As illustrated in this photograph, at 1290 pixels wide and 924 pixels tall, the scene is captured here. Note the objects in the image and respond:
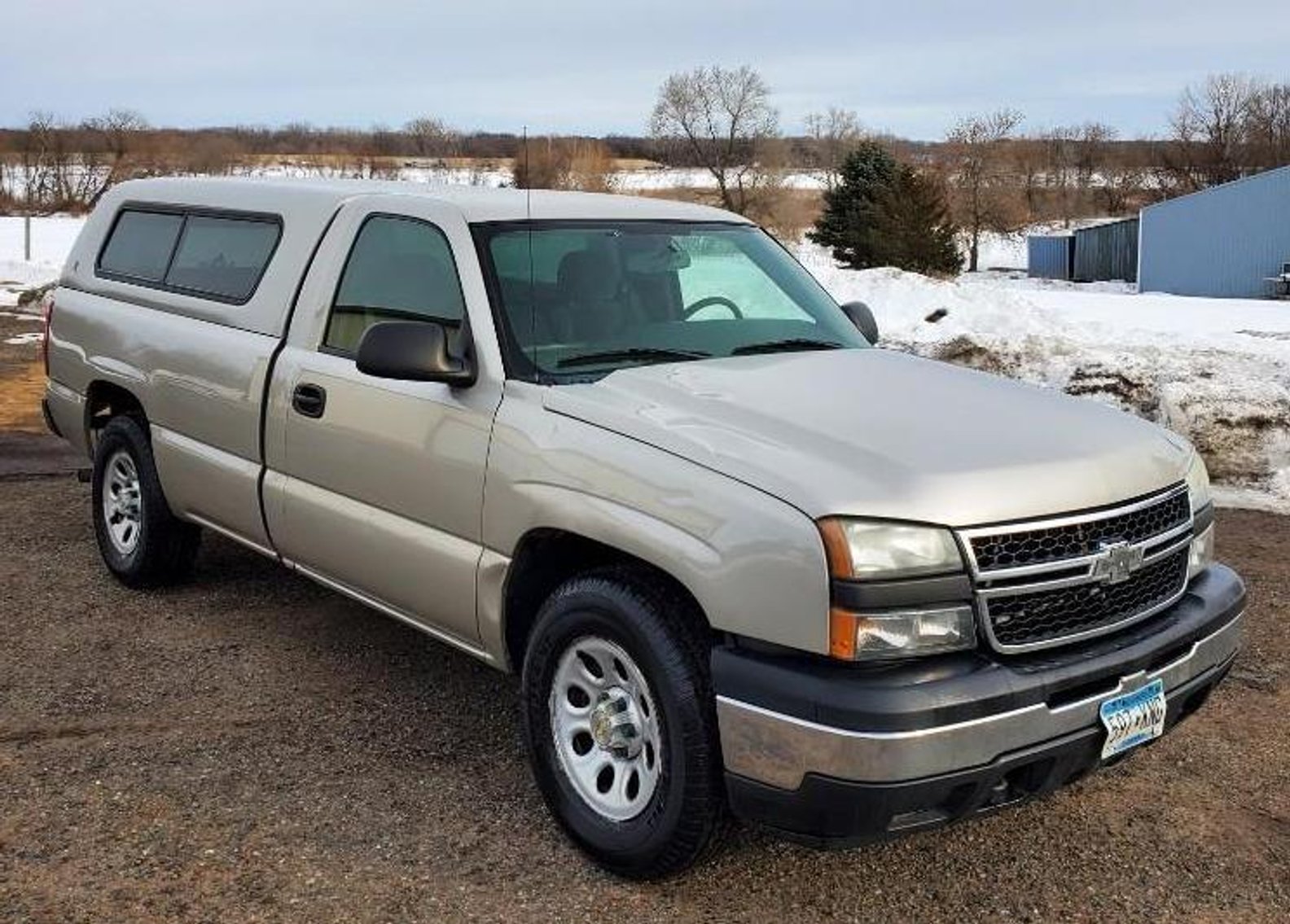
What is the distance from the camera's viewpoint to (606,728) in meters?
3.40

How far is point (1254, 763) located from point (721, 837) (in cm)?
203

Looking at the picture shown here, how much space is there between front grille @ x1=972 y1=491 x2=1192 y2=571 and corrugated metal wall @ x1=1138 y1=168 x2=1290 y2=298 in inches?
1667

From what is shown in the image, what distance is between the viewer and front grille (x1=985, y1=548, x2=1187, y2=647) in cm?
299

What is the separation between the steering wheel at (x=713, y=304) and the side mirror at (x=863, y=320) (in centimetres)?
64

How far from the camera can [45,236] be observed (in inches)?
1753

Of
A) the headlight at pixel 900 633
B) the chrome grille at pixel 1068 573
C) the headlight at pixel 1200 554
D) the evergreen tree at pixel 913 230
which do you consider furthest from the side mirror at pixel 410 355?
the evergreen tree at pixel 913 230

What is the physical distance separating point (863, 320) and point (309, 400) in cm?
216

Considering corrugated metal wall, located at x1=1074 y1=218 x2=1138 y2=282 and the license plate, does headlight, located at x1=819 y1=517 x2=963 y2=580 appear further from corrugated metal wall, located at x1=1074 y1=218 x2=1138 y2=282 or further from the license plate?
corrugated metal wall, located at x1=1074 y1=218 x2=1138 y2=282

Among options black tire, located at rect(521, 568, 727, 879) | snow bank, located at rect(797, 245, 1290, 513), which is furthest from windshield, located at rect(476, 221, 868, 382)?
snow bank, located at rect(797, 245, 1290, 513)

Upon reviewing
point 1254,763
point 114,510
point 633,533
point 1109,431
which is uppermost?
point 1109,431

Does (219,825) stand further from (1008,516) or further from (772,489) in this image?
(1008,516)

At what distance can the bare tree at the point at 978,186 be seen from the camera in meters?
78.5

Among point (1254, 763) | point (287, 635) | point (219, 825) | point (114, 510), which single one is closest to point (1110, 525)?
point (1254, 763)

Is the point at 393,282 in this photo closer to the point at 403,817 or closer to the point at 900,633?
the point at 403,817
